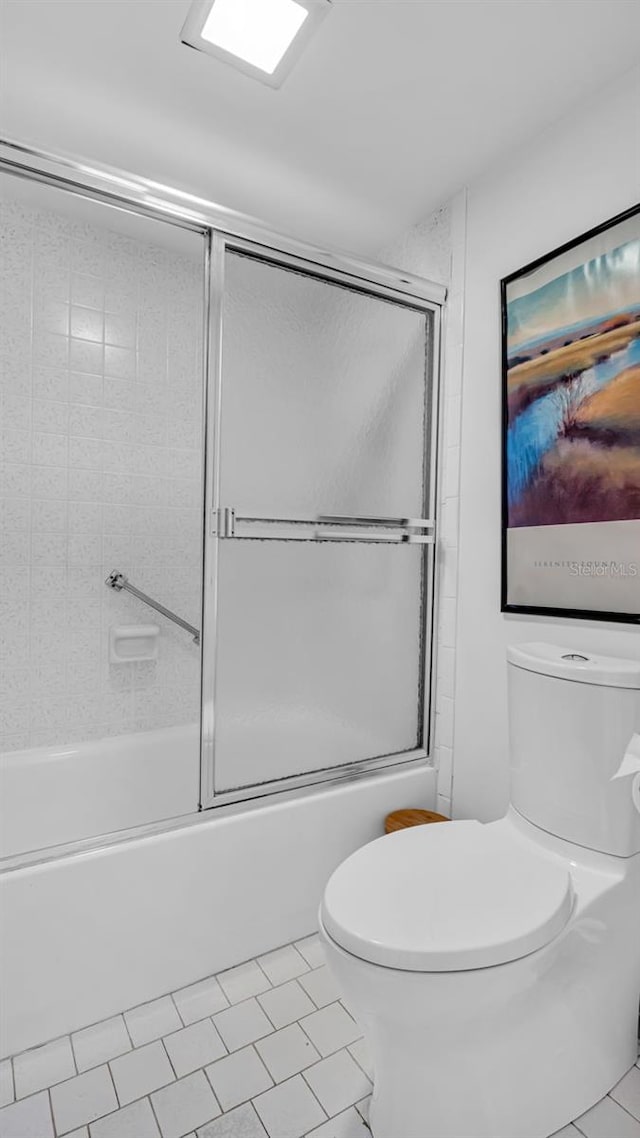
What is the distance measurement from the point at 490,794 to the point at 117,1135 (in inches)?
47.9

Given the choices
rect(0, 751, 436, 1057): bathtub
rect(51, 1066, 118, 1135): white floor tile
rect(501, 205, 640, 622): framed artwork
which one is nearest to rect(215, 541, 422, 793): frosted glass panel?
rect(0, 751, 436, 1057): bathtub

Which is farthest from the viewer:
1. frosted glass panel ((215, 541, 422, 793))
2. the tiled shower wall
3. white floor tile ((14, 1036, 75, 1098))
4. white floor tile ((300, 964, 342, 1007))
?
the tiled shower wall

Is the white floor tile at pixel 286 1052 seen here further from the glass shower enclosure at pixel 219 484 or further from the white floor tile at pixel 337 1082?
the glass shower enclosure at pixel 219 484

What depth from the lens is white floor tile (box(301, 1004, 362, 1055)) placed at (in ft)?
4.52

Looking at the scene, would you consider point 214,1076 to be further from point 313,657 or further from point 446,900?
point 313,657

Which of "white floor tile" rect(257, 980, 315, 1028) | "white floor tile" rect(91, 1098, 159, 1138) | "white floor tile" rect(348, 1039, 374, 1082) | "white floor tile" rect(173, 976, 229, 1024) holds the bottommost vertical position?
"white floor tile" rect(91, 1098, 159, 1138)

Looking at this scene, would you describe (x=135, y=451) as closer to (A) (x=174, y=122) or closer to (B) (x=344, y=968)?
(A) (x=174, y=122)

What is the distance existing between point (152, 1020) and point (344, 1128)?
0.51 meters

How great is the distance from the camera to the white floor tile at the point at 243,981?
1520 mm

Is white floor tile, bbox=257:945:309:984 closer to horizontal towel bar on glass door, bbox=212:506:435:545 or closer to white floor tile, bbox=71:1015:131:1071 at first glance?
white floor tile, bbox=71:1015:131:1071

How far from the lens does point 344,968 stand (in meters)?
1.03

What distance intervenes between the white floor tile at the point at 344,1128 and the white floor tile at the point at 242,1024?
0.83ft

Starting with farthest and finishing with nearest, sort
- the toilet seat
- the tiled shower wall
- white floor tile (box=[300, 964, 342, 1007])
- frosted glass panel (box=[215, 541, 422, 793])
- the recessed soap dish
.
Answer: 1. the recessed soap dish
2. the tiled shower wall
3. frosted glass panel (box=[215, 541, 422, 793])
4. white floor tile (box=[300, 964, 342, 1007])
5. the toilet seat

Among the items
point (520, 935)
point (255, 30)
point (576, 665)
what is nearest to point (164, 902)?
point (520, 935)
